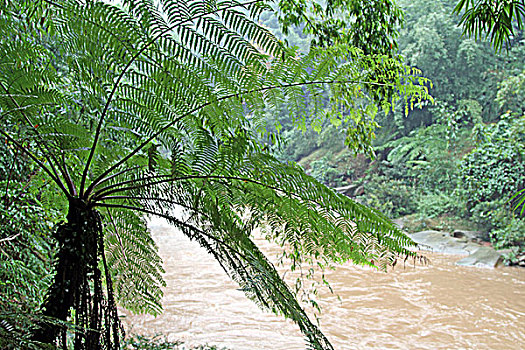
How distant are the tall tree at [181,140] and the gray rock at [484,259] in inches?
279

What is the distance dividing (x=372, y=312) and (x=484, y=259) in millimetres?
3677

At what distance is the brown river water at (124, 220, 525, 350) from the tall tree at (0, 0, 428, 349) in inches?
110

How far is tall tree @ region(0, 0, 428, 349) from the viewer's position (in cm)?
118

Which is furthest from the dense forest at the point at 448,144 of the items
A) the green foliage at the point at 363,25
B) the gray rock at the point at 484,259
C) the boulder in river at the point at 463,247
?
the green foliage at the point at 363,25

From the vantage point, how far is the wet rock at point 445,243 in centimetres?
841

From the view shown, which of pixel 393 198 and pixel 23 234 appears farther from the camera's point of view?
pixel 393 198

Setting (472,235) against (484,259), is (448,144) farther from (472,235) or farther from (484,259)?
(484,259)

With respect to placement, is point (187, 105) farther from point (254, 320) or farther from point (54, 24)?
point (254, 320)

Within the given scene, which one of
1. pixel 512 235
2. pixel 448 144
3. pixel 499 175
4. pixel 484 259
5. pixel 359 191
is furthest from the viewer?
pixel 359 191

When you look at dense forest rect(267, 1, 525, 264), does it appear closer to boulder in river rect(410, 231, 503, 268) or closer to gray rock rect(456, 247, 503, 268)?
boulder in river rect(410, 231, 503, 268)

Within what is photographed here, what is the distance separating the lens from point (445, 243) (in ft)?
→ 29.1

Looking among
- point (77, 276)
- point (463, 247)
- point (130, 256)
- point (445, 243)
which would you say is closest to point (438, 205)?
point (445, 243)

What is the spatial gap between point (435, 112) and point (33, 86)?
14.2 m

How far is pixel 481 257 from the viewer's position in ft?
24.5
